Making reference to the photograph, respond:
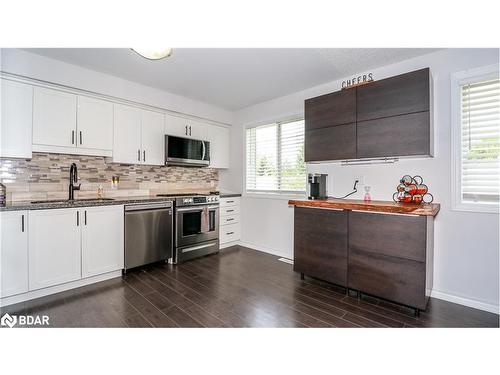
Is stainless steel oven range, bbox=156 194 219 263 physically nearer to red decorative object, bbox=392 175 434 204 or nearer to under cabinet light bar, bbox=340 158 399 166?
under cabinet light bar, bbox=340 158 399 166

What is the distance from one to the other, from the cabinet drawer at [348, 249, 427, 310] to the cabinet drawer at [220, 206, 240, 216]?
2.35 metres

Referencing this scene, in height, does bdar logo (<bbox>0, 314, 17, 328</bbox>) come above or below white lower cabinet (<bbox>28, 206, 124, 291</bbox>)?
below

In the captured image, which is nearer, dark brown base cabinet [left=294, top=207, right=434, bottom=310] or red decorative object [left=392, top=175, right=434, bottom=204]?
dark brown base cabinet [left=294, top=207, right=434, bottom=310]

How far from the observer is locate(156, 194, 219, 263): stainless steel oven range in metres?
3.53

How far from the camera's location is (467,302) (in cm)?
227

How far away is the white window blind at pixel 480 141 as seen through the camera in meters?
2.21

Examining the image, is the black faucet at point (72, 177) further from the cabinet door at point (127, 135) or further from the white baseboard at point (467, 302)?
the white baseboard at point (467, 302)

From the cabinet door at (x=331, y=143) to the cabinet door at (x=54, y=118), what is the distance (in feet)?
9.62

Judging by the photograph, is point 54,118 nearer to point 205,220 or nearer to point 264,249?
point 205,220

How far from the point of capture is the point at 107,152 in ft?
10.4

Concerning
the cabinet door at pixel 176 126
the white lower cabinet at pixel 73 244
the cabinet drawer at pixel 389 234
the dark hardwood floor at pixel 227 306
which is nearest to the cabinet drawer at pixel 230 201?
the cabinet door at pixel 176 126

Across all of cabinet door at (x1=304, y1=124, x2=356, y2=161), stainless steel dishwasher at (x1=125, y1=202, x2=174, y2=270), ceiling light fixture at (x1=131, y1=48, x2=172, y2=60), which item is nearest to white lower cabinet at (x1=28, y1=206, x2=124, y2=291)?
stainless steel dishwasher at (x1=125, y1=202, x2=174, y2=270)
